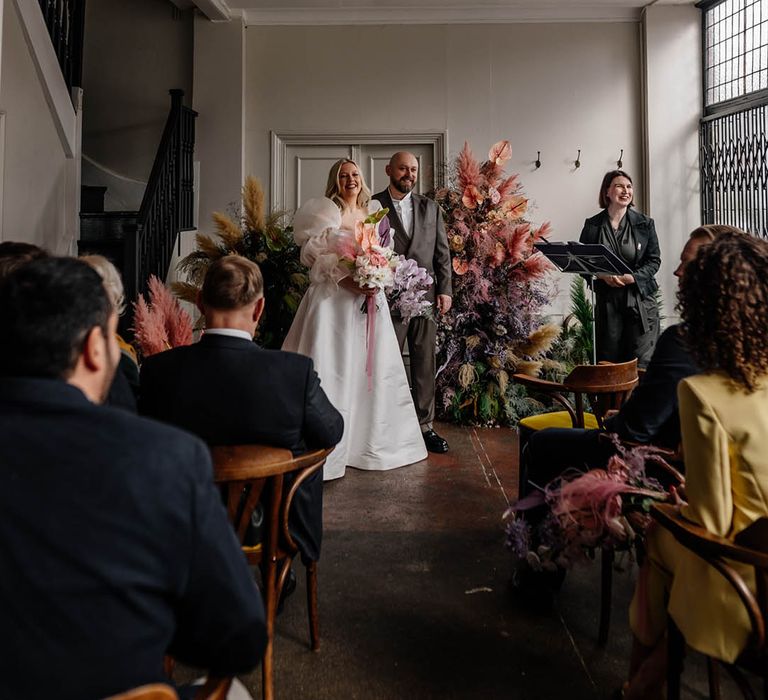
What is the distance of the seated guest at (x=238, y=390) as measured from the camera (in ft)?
5.76

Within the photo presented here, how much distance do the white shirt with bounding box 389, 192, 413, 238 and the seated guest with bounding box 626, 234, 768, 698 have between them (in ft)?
9.59

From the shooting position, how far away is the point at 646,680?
1455mm

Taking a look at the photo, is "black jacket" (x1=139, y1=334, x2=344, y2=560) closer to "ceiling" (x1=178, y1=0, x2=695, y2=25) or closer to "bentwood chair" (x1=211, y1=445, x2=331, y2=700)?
"bentwood chair" (x1=211, y1=445, x2=331, y2=700)

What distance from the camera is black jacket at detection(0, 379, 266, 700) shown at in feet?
2.47

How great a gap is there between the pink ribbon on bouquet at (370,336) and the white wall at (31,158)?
86.2 inches

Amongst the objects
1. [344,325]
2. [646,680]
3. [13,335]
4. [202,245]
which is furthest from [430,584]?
[202,245]

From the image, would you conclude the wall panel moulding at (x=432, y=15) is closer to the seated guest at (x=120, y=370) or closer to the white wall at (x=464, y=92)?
the white wall at (x=464, y=92)

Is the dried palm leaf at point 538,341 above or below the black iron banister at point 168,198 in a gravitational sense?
below

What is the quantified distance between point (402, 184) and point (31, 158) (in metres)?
2.41

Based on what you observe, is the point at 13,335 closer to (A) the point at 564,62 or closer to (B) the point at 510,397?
(B) the point at 510,397

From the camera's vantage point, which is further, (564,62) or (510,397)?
(564,62)

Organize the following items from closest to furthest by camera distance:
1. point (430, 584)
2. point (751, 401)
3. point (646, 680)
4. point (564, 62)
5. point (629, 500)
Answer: point (751, 401), point (646, 680), point (629, 500), point (430, 584), point (564, 62)

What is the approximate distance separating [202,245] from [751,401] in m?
3.81

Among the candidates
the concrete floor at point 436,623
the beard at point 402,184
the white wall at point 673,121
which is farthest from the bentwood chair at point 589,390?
the white wall at point 673,121
